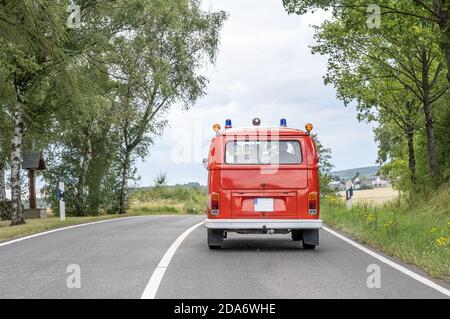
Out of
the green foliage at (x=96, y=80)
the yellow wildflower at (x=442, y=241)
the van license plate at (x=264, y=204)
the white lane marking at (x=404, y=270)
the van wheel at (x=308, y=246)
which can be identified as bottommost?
the white lane marking at (x=404, y=270)

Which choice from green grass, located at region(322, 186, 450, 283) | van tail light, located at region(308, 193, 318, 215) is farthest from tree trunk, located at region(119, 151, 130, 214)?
van tail light, located at region(308, 193, 318, 215)

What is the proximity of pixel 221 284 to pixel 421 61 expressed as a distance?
2013 centimetres

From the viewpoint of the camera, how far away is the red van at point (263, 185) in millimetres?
10742

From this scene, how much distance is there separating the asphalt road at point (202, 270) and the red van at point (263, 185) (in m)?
0.50

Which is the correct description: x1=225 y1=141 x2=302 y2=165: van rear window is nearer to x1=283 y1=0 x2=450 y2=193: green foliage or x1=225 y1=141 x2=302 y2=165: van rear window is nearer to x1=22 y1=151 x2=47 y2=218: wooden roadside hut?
x1=283 y1=0 x2=450 y2=193: green foliage

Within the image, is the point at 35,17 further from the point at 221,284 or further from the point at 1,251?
the point at 221,284

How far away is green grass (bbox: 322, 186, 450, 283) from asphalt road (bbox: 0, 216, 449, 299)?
0.58m

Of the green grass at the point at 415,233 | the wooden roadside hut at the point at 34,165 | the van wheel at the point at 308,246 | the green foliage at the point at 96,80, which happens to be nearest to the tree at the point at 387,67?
the green grass at the point at 415,233

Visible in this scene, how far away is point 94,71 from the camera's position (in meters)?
22.4

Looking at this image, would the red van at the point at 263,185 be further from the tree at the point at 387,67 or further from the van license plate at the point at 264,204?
the tree at the point at 387,67

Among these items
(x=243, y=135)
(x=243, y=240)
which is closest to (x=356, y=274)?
(x=243, y=135)

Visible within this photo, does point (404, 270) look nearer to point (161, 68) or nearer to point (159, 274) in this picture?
point (159, 274)

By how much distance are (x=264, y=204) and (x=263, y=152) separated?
955 mm

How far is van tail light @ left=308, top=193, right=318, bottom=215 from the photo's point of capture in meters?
10.8
